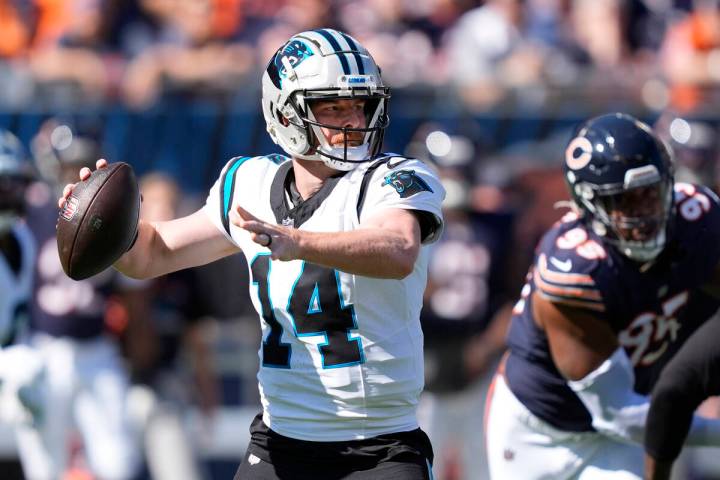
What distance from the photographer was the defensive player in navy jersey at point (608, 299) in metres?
4.38

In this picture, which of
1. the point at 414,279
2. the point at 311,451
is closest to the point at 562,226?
the point at 414,279

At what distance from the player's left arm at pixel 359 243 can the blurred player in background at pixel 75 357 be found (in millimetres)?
4635

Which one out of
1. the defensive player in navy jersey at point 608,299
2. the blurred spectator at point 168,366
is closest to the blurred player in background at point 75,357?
the blurred spectator at point 168,366

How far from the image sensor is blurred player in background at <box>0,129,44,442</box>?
238 inches

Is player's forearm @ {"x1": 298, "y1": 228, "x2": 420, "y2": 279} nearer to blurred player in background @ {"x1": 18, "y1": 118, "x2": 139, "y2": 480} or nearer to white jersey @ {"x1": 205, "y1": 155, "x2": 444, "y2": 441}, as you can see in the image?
white jersey @ {"x1": 205, "y1": 155, "x2": 444, "y2": 441}

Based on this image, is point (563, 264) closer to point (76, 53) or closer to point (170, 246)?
point (170, 246)

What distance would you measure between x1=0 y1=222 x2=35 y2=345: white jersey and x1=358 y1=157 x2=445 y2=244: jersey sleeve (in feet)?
9.26

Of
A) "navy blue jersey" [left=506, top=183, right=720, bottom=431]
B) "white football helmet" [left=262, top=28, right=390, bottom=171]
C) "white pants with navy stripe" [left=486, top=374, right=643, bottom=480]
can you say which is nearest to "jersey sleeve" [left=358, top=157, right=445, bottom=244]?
"white football helmet" [left=262, top=28, right=390, bottom=171]

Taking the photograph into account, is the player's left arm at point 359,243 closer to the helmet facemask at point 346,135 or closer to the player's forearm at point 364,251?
the player's forearm at point 364,251

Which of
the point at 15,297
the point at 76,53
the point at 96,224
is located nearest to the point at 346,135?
the point at 96,224

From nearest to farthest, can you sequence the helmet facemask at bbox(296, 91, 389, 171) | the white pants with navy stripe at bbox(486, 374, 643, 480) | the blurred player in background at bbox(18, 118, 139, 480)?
the helmet facemask at bbox(296, 91, 389, 171) < the white pants with navy stripe at bbox(486, 374, 643, 480) < the blurred player in background at bbox(18, 118, 139, 480)

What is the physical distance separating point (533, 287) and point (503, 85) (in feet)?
11.8

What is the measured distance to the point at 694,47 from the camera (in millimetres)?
8586

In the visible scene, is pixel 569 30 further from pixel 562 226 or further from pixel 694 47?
pixel 562 226
